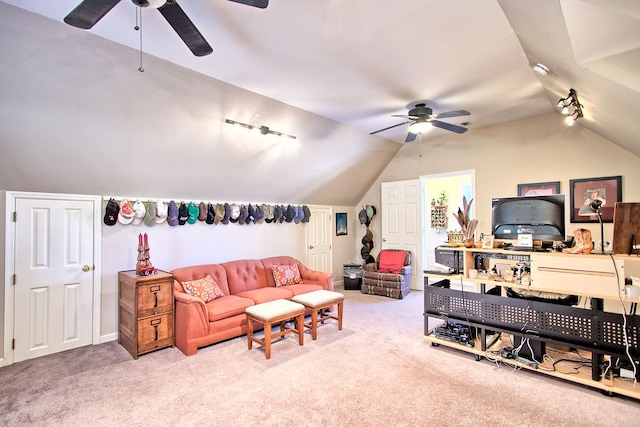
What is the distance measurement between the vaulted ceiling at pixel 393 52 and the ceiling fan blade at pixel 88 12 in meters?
0.50

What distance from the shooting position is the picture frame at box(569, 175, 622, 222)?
4.23 m

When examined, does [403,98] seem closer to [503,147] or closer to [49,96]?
[503,147]

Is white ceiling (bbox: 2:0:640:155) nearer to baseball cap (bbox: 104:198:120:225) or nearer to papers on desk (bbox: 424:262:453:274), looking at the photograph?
baseball cap (bbox: 104:198:120:225)

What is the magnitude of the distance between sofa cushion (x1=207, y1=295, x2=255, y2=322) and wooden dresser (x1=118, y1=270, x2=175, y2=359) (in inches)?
17.6

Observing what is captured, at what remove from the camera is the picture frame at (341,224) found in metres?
6.87

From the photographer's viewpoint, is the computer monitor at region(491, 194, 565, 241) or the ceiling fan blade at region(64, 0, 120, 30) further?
the computer monitor at region(491, 194, 565, 241)

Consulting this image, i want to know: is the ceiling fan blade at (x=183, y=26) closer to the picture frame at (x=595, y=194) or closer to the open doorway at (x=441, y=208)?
the picture frame at (x=595, y=194)

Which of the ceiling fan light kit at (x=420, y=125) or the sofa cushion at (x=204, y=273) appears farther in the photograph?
the sofa cushion at (x=204, y=273)

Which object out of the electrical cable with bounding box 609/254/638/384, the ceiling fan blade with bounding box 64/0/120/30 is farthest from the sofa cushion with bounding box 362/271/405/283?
the ceiling fan blade with bounding box 64/0/120/30

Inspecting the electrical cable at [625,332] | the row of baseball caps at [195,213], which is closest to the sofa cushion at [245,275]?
the row of baseball caps at [195,213]

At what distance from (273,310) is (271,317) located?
15cm

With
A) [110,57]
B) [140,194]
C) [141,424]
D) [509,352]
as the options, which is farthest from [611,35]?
[140,194]

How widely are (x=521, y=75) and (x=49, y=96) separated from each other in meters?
4.53

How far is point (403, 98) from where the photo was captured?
3.87 m
